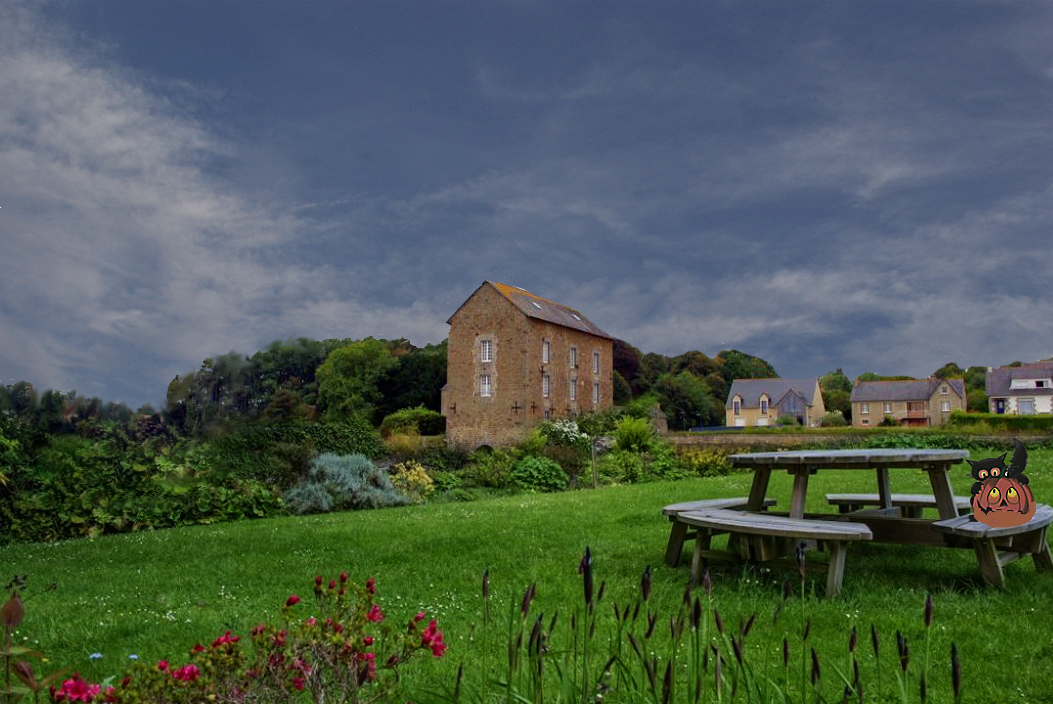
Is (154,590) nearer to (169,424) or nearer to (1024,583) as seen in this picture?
(1024,583)

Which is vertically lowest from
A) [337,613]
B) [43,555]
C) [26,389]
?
[43,555]

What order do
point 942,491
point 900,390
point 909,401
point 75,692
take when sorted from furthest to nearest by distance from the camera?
point 900,390 → point 909,401 → point 942,491 → point 75,692

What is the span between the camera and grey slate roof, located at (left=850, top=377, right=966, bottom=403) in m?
53.2

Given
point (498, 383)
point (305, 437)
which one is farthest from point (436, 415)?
point (305, 437)

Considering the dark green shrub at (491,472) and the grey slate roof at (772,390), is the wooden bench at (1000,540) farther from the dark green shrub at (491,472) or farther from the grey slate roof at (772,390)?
the grey slate roof at (772,390)

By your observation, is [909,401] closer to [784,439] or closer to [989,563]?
[784,439]

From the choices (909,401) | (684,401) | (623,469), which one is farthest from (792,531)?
(909,401)

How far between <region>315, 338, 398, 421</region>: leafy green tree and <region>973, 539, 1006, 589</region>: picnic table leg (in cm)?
4025

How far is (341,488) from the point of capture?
1418 cm

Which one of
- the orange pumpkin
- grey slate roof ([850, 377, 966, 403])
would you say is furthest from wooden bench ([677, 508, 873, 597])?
grey slate roof ([850, 377, 966, 403])

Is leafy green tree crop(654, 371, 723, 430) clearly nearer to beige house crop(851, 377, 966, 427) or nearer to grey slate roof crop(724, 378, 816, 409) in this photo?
grey slate roof crop(724, 378, 816, 409)

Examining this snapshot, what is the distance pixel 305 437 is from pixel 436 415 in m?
21.4

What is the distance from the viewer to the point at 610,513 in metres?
9.66

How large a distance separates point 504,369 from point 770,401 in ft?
90.2
